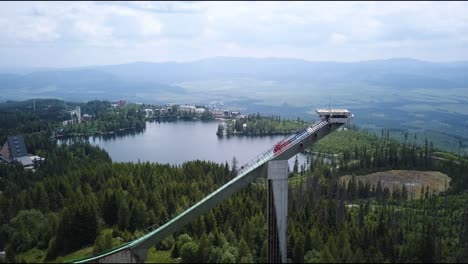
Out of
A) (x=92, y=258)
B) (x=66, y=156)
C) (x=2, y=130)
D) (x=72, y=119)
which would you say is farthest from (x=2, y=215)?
(x=72, y=119)

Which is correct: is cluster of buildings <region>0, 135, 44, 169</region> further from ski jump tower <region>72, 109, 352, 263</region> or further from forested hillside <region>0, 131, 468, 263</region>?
ski jump tower <region>72, 109, 352, 263</region>

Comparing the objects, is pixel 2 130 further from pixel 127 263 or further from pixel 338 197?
pixel 127 263

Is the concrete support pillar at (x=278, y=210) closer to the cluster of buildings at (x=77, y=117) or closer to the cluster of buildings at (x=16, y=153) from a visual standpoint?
the cluster of buildings at (x=16, y=153)

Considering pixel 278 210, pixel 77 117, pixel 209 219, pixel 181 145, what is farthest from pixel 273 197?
pixel 77 117

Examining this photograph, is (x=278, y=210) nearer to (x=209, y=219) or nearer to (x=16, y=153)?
(x=209, y=219)

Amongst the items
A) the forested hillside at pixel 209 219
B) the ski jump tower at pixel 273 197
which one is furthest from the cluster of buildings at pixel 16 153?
the ski jump tower at pixel 273 197

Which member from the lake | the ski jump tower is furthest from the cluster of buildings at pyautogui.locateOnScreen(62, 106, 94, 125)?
the ski jump tower
